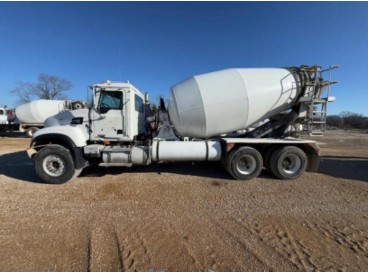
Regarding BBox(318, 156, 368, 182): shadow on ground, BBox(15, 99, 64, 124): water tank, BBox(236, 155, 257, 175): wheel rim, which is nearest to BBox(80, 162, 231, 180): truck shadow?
BBox(236, 155, 257, 175): wheel rim

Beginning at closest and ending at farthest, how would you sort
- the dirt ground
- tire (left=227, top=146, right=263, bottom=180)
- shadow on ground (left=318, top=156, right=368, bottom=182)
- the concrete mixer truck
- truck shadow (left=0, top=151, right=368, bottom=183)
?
the dirt ground < the concrete mixer truck < tire (left=227, top=146, right=263, bottom=180) < truck shadow (left=0, top=151, right=368, bottom=183) < shadow on ground (left=318, top=156, right=368, bottom=182)

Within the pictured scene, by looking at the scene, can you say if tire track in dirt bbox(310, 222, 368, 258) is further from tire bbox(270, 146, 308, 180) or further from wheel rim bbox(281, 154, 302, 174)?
wheel rim bbox(281, 154, 302, 174)

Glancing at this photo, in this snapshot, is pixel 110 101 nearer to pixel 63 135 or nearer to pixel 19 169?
pixel 63 135

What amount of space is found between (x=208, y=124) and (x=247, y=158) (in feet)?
5.20

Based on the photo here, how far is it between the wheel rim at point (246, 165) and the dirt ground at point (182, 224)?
344 millimetres

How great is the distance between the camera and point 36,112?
1485 cm

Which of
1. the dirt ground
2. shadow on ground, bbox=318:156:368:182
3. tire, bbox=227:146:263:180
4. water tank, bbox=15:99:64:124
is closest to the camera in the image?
the dirt ground

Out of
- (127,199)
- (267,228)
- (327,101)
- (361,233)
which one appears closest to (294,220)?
(267,228)

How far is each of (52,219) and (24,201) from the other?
4.17ft

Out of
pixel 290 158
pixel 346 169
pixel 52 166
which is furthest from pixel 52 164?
pixel 346 169

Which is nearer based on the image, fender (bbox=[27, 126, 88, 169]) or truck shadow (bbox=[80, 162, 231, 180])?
fender (bbox=[27, 126, 88, 169])

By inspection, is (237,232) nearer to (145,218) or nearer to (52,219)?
(145,218)

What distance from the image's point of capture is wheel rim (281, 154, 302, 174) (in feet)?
17.4

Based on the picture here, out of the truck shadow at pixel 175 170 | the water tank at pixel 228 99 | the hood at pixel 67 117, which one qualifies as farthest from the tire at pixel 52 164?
the water tank at pixel 228 99
